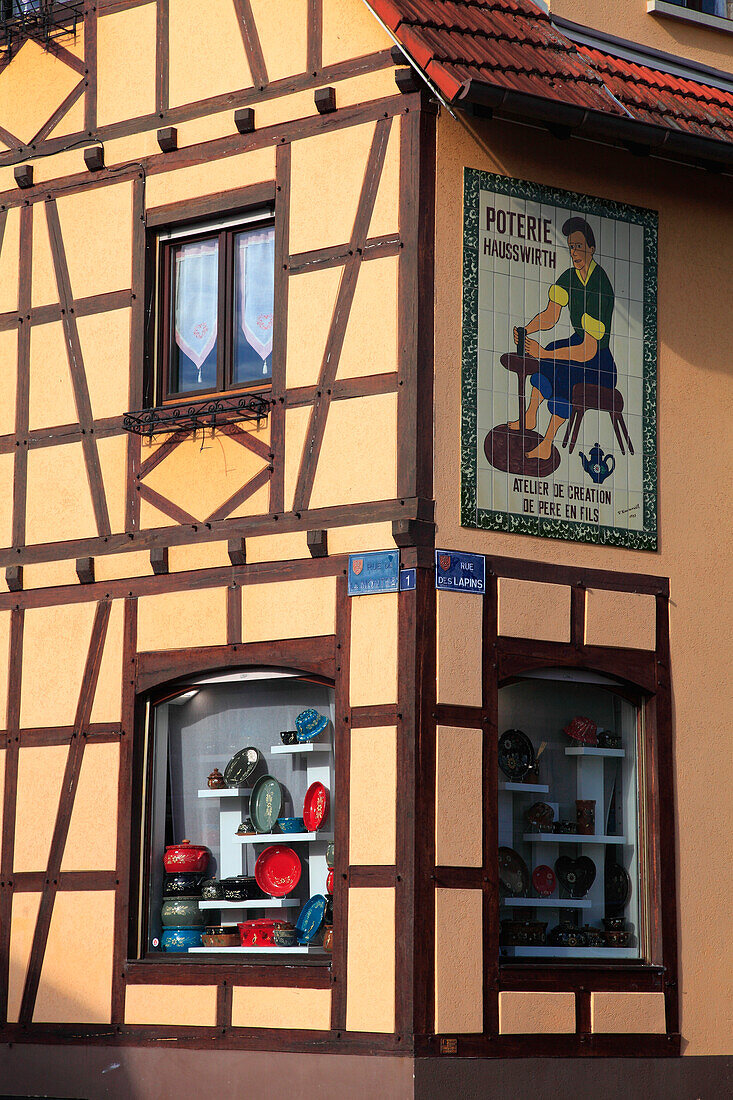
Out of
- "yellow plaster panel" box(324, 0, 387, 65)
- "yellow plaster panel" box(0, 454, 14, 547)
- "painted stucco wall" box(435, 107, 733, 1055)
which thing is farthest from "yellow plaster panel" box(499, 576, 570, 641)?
"yellow plaster panel" box(0, 454, 14, 547)

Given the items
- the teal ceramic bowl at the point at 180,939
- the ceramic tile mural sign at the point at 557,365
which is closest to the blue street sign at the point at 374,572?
the ceramic tile mural sign at the point at 557,365

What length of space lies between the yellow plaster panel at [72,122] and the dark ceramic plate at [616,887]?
640 centimetres

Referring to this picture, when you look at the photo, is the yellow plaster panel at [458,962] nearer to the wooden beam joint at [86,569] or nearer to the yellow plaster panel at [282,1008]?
the yellow plaster panel at [282,1008]

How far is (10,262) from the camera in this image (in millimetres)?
13797

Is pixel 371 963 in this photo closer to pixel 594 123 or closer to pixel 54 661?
pixel 54 661

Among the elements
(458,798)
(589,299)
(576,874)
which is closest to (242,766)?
(458,798)

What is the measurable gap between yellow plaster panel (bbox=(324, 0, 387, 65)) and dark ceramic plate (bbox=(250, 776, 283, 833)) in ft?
15.4

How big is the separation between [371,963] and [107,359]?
4650mm

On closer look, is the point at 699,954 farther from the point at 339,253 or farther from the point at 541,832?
the point at 339,253

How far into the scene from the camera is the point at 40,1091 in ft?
41.1

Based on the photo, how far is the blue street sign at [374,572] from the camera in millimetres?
11383

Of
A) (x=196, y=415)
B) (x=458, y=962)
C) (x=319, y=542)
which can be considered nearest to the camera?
(x=458, y=962)

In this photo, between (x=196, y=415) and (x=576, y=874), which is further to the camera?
(x=196, y=415)

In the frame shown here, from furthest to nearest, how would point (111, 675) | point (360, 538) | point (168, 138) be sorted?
point (168, 138) < point (111, 675) < point (360, 538)
